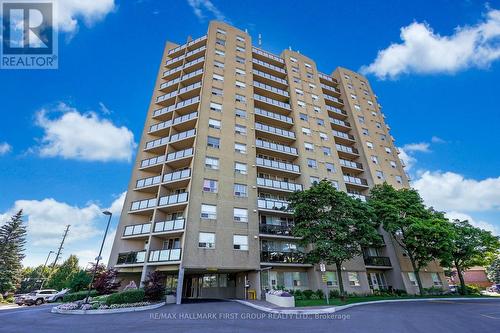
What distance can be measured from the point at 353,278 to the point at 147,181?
2502 centimetres

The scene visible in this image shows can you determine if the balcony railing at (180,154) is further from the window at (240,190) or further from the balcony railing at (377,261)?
the balcony railing at (377,261)

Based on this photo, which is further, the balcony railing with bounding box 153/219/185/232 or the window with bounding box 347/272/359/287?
the window with bounding box 347/272/359/287

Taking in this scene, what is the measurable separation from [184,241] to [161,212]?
5834 millimetres

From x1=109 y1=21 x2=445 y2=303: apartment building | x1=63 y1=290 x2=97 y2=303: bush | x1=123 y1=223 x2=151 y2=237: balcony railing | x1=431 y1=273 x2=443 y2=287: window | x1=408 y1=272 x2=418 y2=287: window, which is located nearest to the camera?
x1=63 y1=290 x2=97 y2=303: bush

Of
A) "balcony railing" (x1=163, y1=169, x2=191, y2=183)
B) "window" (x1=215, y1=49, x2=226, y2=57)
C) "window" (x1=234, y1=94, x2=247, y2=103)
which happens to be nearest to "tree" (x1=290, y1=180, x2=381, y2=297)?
"balcony railing" (x1=163, y1=169, x2=191, y2=183)

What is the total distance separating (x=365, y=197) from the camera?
34719mm

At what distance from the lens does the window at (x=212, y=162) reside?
27359 millimetres

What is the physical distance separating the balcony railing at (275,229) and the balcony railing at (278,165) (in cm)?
717

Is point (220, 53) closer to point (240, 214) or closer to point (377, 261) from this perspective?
point (240, 214)

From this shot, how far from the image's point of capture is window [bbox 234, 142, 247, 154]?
98.3ft

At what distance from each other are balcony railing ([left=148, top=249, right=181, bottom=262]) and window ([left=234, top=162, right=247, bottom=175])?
10.4 meters

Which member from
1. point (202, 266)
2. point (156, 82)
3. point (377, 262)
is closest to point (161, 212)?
point (202, 266)

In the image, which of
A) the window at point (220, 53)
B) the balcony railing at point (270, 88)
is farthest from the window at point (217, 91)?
the window at point (220, 53)

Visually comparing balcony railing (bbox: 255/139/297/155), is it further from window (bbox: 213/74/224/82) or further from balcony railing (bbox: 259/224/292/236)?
window (bbox: 213/74/224/82)
